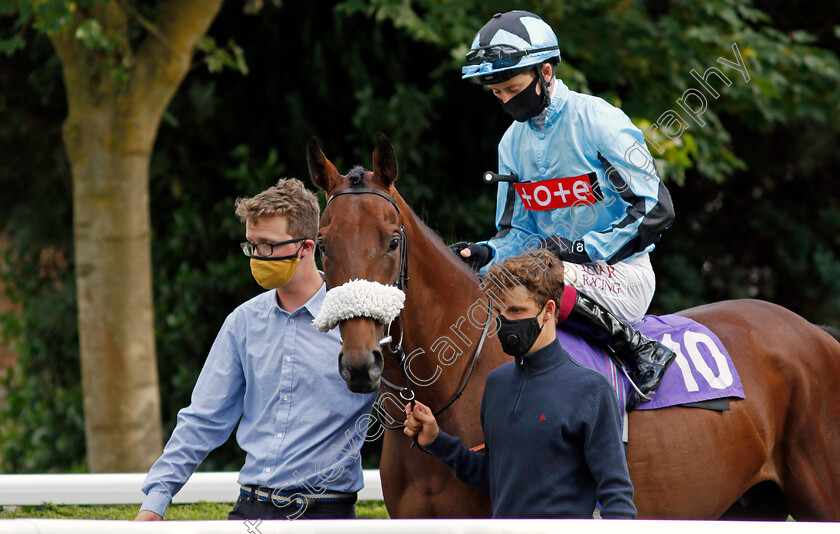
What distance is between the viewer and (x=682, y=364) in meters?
3.26

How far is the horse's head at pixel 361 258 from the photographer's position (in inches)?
94.3

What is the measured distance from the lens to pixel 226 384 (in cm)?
285

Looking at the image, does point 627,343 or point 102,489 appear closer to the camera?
point 627,343

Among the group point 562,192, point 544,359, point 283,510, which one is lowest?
point 283,510

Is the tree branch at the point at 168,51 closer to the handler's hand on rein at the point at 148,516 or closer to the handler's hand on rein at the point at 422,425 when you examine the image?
the handler's hand on rein at the point at 148,516

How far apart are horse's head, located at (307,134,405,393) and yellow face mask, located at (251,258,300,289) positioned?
23 centimetres

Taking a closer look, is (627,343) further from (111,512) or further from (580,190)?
(111,512)

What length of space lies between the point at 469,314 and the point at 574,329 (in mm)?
400

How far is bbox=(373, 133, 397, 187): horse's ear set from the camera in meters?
2.68

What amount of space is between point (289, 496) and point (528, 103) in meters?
1.57

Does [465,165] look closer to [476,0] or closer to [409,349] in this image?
[476,0]

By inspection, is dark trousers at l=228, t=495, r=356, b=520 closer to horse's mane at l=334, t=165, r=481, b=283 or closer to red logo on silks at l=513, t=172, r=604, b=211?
horse's mane at l=334, t=165, r=481, b=283

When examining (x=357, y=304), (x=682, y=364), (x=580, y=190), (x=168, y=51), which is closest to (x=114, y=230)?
(x=168, y=51)

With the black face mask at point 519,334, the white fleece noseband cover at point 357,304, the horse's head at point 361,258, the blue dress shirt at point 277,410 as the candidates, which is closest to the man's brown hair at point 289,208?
the horse's head at point 361,258
